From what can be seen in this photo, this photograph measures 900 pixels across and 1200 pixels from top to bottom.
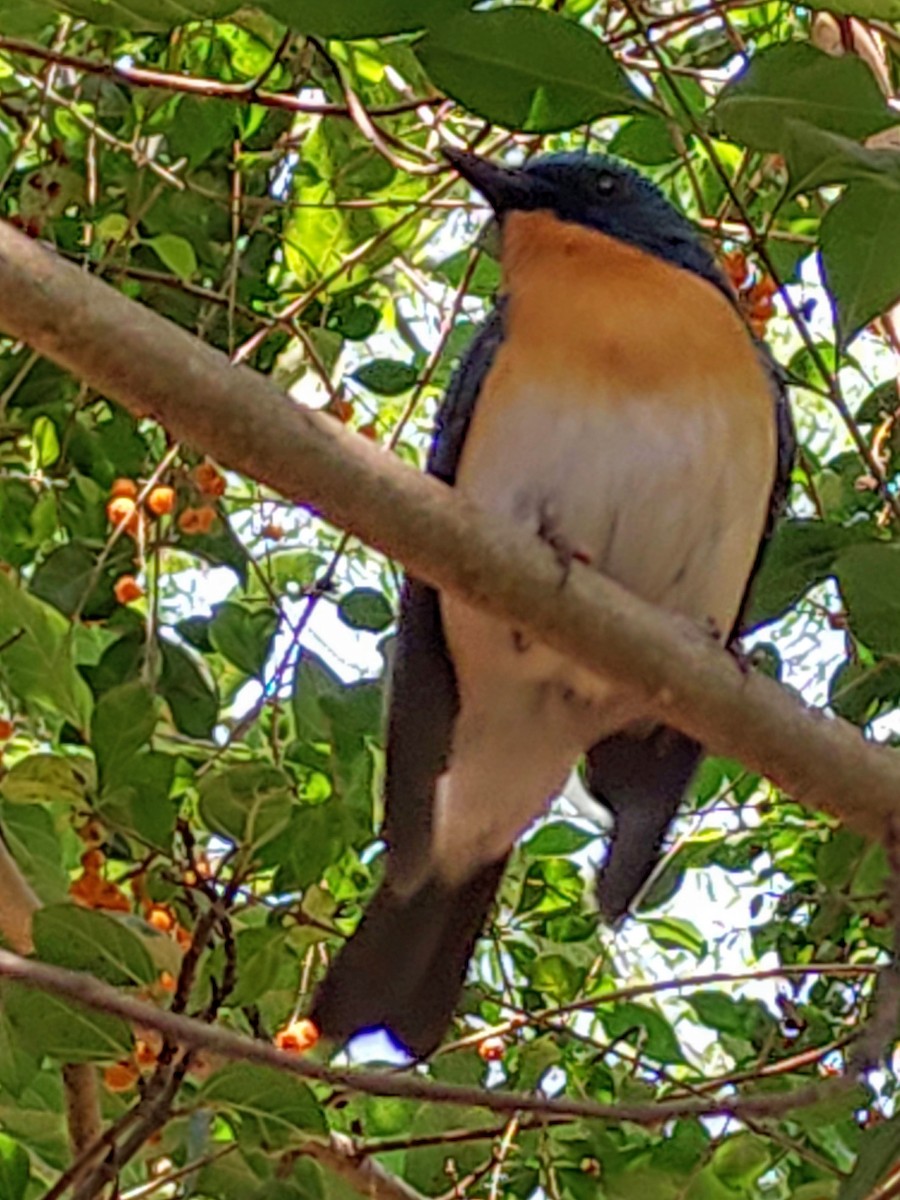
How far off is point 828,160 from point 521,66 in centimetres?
20

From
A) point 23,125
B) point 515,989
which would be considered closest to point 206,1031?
point 515,989

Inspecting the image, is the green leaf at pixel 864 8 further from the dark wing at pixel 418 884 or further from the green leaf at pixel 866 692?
the dark wing at pixel 418 884

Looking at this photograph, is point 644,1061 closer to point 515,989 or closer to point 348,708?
point 515,989

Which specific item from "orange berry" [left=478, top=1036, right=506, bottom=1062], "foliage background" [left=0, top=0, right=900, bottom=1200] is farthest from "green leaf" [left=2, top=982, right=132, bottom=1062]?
"orange berry" [left=478, top=1036, right=506, bottom=1062]

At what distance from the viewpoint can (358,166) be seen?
6.85 ft

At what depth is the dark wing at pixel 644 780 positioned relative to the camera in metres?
2.06

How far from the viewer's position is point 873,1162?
4.69 feet

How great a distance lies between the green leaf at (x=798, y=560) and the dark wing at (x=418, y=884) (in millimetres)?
416

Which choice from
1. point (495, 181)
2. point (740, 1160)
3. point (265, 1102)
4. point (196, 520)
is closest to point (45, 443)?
point (196, 520)

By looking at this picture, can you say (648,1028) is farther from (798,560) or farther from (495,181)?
(495,181)

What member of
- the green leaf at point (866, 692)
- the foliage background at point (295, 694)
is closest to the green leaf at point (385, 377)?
the foliage background at point (295, 694)

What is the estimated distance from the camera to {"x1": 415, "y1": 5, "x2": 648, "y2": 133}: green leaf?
1262 mm

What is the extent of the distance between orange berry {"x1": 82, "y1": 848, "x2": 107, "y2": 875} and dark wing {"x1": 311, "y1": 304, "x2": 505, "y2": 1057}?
238 mm

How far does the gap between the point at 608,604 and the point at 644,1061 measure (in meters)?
0.90
